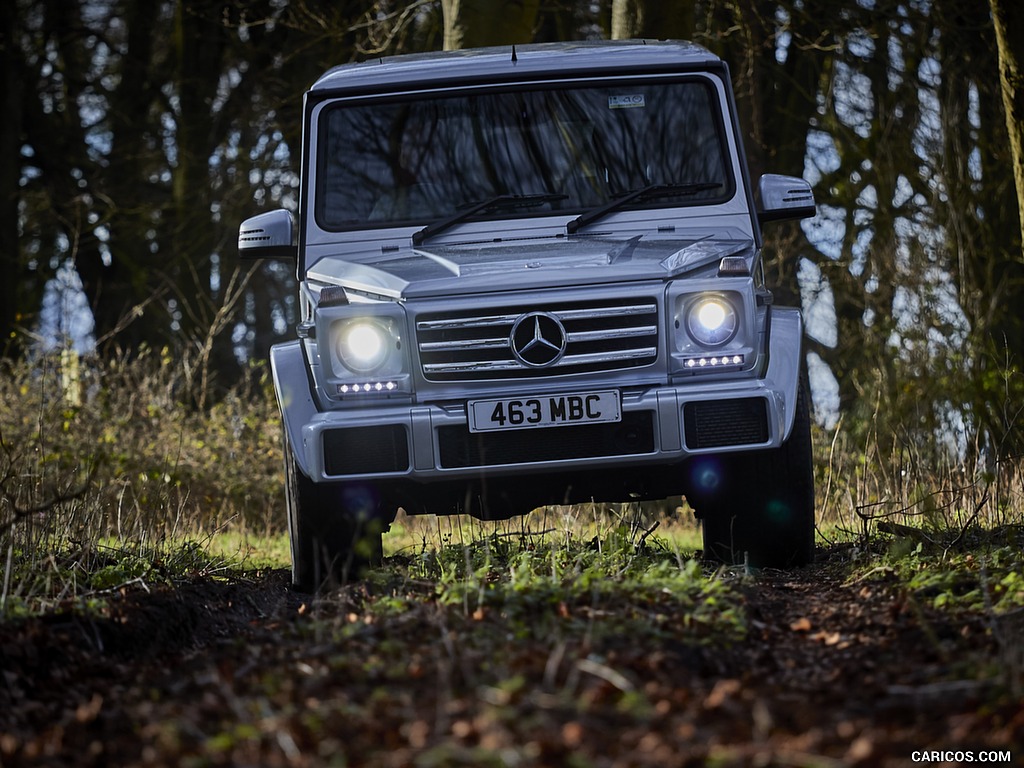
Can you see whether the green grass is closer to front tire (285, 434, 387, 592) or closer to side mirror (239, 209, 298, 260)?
front tire (285, 434, 387, 592)

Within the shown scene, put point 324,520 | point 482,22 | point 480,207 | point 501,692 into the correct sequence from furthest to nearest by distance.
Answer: point 482,22
point 480,207
point 324,520
point 501,692

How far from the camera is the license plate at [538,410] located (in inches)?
204

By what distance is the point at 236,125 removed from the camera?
57.8ft

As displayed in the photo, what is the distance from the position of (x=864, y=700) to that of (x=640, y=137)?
11.1 feet

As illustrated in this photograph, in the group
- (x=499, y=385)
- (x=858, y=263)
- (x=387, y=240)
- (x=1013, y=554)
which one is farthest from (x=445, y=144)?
(x=858, y=263)

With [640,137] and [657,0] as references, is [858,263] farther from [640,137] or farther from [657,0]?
[640,137]

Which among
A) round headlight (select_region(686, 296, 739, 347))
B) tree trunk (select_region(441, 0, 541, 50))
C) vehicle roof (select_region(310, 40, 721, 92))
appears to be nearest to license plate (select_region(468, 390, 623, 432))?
round headlight (select_region(686, 296, 739, 347))

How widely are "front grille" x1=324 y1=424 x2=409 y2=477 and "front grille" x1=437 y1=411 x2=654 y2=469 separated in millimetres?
160

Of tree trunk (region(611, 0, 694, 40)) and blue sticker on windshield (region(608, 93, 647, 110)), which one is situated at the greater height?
tree trunk (region(611, 0, 694, 40))

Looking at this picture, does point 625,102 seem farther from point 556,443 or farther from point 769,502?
point 769,502

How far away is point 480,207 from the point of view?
19.2 feet

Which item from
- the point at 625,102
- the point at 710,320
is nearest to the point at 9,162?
the point at 625,102

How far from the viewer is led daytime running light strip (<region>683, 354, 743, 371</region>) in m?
5.27

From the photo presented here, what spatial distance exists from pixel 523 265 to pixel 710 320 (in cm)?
77
